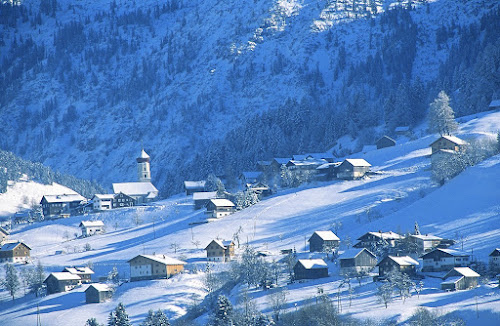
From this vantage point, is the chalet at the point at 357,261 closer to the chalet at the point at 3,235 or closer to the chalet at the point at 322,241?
the chalet at the point at 322,241

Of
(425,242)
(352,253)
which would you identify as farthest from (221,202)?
(425,242)

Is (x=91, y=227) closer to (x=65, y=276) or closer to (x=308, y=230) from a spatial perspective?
(x=65, y=276)

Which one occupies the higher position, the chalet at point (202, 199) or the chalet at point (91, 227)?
the chalet at point (202, 199)

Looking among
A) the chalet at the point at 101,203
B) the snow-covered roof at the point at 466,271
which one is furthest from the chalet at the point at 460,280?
the chalet at the point at 101,203

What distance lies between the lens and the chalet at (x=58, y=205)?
603ft

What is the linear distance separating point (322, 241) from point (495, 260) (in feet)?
80.8

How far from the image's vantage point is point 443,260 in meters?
104

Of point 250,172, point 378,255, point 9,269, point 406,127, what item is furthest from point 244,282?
point 406,127

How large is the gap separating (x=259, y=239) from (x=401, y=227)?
19613 mm

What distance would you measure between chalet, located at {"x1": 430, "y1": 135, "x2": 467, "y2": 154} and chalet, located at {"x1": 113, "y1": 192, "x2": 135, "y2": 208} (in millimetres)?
57238

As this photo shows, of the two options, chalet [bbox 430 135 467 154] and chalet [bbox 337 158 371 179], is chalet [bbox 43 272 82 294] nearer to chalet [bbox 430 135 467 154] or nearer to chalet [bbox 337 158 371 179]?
chalet [bbox 337 158 371 179]

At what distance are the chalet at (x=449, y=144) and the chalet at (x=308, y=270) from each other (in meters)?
47.7

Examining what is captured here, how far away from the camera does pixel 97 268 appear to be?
12938 cm

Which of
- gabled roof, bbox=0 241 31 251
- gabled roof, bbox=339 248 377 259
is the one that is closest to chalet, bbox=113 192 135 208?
gabled roof, bbox=0 241 31 251
